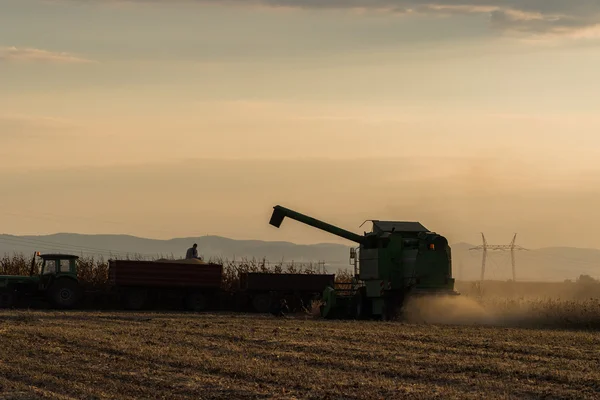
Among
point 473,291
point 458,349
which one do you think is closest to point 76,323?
point 458,349

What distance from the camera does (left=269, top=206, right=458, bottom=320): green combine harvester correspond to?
37.6 meters

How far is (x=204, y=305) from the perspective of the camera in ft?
156

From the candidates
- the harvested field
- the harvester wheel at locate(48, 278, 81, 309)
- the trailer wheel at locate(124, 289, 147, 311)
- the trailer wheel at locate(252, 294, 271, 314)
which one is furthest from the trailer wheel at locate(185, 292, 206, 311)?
the harvested field

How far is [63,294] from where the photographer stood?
4422 cm

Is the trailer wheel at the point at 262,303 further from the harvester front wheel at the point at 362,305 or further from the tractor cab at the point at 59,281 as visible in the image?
the harvester front wheel at the point at 362,305

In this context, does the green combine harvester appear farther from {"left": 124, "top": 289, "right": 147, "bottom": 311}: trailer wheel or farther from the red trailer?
{"left": 124, "top": 289, "right": 147, "bottom": 311}: trailer wheel

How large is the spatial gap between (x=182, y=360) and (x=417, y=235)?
60.5ft

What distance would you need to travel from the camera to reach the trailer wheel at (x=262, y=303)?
155 feet

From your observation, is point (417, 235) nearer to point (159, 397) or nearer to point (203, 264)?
point (203, 264)

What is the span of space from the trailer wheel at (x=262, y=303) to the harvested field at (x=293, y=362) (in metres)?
15.2

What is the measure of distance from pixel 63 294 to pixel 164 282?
4.49m

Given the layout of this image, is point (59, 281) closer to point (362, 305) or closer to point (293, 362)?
point (362, 305)

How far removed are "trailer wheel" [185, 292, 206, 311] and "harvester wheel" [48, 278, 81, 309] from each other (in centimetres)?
522

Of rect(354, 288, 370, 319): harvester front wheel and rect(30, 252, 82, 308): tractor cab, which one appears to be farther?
rect(30, 252, 82, 308): tractor cab
